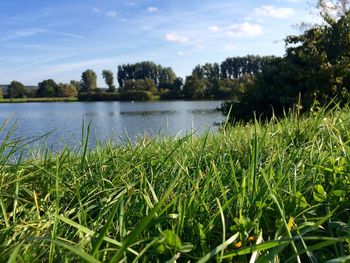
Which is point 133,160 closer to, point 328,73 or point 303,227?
point 303,227

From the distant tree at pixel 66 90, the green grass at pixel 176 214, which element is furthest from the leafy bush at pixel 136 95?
the green grass at pixel 176 214

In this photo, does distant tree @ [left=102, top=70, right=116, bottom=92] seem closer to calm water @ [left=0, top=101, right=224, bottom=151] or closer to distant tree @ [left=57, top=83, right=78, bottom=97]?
distant tree @ [left=57, top=83, right=78, bottom=97]

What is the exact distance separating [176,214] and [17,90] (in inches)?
4929

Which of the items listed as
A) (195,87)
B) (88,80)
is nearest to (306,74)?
(195,87)

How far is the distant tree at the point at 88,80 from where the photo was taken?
127062 mm

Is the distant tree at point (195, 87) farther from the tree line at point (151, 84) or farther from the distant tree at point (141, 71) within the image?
the distant tree at point (141, 71)

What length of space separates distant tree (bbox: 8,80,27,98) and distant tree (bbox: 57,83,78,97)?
1065 cm

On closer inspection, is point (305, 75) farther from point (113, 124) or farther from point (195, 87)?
point (195, 87)

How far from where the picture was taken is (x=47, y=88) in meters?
119

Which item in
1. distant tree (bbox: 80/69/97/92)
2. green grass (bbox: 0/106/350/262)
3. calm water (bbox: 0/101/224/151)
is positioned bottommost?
calm water (bbox: 0/101/224/151)

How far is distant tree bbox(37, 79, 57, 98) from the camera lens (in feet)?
388

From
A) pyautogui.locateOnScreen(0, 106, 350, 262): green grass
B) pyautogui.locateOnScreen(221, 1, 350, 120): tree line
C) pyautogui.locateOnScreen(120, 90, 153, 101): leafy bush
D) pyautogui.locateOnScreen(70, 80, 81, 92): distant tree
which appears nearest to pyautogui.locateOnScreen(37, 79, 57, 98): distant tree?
pyautogui.locateOnScreen(70, 80, 81, 92): distant tree

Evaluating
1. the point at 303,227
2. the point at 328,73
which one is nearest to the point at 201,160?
the point at 303,227

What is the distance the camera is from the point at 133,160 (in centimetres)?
276
